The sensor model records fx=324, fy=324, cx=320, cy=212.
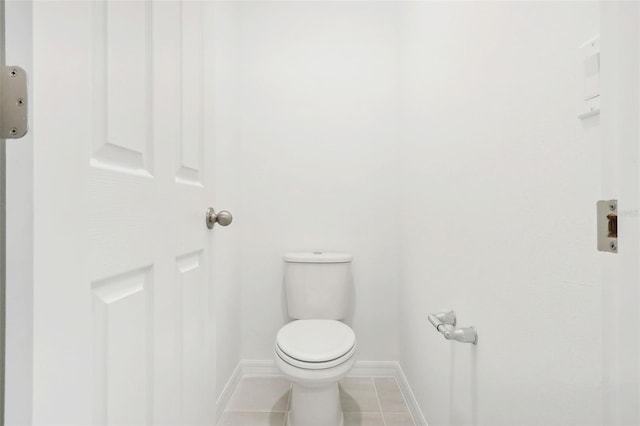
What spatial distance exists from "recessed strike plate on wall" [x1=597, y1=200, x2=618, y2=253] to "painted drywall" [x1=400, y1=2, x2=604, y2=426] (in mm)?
129

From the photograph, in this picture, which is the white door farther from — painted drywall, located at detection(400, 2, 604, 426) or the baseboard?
the baseboard

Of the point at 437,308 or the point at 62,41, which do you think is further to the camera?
the point at 437,308

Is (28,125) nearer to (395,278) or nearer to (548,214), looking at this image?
(548,214)

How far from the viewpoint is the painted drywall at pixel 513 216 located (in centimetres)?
57

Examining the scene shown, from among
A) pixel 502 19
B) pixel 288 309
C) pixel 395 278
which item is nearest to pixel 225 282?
pixel 288 309

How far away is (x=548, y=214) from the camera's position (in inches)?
25.1

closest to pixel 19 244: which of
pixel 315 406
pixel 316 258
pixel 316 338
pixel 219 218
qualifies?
pixel 219 218

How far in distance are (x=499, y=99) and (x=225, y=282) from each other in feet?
4.49

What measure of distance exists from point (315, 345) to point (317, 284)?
46 cm

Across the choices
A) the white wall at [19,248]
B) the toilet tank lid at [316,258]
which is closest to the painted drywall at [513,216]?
the toilet tank lid at [316,258]

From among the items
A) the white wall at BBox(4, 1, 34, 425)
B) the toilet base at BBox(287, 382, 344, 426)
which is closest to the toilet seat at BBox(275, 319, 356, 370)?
the toilet base at BBox(287, 382, 344, 426)

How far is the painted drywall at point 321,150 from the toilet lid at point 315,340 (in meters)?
0.45

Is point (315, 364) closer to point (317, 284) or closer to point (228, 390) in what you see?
point (317, 284)

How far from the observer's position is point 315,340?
1315mm
